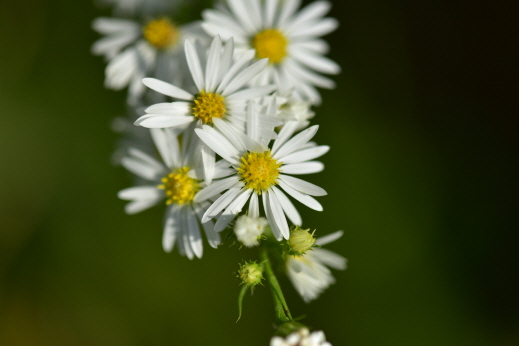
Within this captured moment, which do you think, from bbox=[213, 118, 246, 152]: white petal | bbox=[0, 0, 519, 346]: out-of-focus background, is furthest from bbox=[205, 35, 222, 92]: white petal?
bbox=[0, 0, 519, 346]: out-of-focus background

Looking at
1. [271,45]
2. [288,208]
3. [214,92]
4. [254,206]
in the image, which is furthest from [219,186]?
[271,45]

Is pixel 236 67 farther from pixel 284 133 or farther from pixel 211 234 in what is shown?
pixel 211 234

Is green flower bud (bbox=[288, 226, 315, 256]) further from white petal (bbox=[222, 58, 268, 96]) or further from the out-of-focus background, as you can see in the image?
→ the out-of-focus background

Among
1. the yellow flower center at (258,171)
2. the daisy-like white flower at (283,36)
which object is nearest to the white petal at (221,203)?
the yellow flower center at (258,171)

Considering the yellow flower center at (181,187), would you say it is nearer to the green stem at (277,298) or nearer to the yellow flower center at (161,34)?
the green stem at (277,298)

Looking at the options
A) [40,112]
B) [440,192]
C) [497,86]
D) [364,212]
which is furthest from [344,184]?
[40,112]

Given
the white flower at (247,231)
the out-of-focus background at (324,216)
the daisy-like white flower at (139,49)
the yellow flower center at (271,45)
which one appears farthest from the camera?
the out-of-focus background at (324,216)
